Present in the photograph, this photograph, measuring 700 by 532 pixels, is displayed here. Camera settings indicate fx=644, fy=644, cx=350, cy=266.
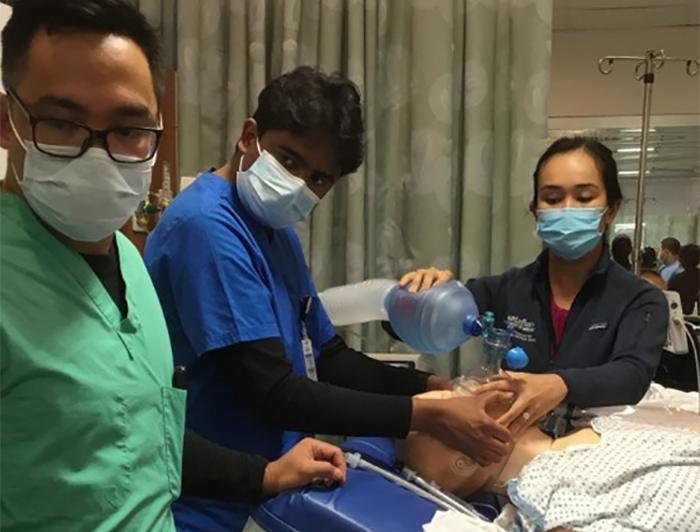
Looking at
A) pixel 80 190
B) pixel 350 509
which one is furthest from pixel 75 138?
pixel 350 509

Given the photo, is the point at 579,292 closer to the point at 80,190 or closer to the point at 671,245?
the point at 80,190

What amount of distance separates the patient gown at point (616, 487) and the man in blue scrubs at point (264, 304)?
128 mm

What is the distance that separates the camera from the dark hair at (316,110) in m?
1.19

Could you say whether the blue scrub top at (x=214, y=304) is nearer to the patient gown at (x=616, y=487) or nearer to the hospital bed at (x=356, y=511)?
the hospital bed at (x=356, y=511)

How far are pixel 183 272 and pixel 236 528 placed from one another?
1.44ft

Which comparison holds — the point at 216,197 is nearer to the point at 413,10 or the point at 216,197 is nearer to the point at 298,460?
the point at 298,460

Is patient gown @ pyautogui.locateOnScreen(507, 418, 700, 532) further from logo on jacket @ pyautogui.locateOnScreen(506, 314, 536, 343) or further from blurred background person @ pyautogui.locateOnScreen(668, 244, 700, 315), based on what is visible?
blurred background person @ pyautogui.locateOnScreen(668, 244, 700, 315)

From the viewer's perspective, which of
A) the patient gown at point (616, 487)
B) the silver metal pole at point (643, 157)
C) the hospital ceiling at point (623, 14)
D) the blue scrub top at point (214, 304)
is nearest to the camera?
the patient gown at point (616, 487)

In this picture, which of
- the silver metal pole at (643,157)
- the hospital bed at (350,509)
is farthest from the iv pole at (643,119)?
the hospital bed at (350,509)

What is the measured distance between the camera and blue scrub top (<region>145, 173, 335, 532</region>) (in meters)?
1.06

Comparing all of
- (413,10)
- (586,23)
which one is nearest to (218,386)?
(413,10)

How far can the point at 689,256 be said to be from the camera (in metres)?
2.75

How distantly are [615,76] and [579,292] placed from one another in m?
1.65

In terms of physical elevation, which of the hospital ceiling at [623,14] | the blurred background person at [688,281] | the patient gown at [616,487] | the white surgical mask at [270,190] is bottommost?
the patient gown at [616,487]
